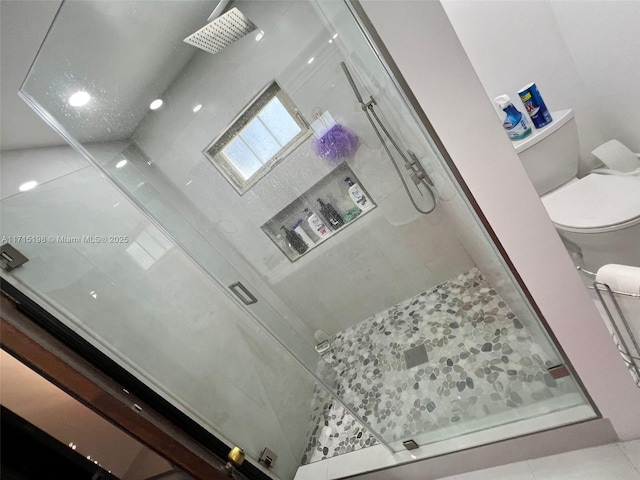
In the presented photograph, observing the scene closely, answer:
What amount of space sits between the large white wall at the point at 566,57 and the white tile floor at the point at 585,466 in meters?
1.41

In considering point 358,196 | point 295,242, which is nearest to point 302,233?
point 295,242

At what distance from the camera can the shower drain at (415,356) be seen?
5.77 feet

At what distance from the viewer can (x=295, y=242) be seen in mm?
2096

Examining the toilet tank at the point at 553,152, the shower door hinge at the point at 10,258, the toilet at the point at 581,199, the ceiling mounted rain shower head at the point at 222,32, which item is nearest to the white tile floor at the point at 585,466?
the toilet at the point at 581,199

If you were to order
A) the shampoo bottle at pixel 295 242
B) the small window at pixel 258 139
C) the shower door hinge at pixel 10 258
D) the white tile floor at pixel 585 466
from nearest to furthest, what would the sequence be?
the white tile floor at pixel 585 466
the shower door hinge at pixel 10 258
the small window at pixel 258 139
the shampoo bottle at pixel 295 242

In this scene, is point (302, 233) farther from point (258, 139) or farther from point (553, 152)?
point (553, 152)

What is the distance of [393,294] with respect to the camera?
2123 millimetres

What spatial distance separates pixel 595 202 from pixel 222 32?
1.81 metres

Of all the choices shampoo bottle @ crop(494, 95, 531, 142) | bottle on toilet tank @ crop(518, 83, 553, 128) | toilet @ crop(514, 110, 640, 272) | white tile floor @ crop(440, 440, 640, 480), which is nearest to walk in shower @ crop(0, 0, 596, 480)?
white tile floor @ crop(440, 440, 640, 480)

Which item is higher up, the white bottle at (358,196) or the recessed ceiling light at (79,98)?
the recessed ceiling light at (79,98)

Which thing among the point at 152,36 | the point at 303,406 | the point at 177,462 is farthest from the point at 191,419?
the point at 152,36

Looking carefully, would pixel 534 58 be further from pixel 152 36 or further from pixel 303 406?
pixel 303 406

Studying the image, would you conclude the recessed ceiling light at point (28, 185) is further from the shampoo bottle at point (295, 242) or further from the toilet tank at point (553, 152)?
the toilet tank at point (553, 152)

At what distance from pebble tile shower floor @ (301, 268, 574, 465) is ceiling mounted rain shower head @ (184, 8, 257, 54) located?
Answer: 5.21 ft
